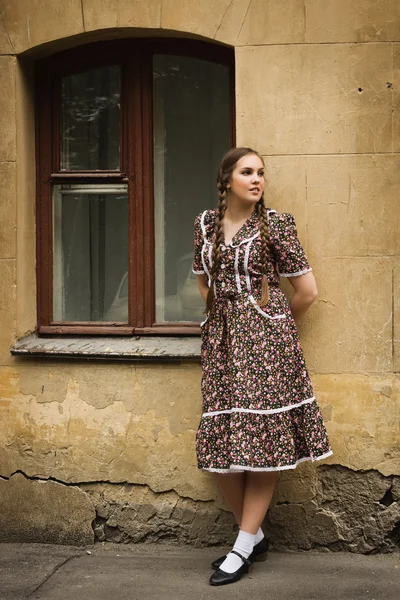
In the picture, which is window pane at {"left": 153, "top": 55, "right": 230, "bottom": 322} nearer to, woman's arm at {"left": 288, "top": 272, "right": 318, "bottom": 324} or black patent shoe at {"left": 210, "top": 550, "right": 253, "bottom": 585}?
woman's arm at {"left": 288, "top": 272, "right": 318, "bottom": 324}

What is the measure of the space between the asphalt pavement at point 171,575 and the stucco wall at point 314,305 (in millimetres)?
108

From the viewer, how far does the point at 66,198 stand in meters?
5.12

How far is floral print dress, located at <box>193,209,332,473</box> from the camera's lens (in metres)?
4.15

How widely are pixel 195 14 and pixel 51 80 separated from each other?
98 centimetres

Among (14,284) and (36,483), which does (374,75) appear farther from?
(36,483)

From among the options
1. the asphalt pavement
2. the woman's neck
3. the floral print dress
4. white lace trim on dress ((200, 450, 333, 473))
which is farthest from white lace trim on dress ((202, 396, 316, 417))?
the woman's neck

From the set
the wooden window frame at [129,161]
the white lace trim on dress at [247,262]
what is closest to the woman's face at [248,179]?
the white lace trim on dress at [247,262]

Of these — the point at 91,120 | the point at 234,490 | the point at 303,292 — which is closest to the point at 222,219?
the point at 303,292

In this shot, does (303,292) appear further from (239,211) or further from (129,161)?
(129,161)

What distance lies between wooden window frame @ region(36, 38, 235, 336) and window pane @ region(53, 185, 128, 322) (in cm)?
7

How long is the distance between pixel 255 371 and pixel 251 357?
71 millimetres

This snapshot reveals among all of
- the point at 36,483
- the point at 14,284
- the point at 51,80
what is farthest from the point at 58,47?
the point at 36,483

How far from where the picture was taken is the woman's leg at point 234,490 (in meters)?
4.34

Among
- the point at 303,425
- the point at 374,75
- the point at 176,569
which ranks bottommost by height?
the point at 176,569
